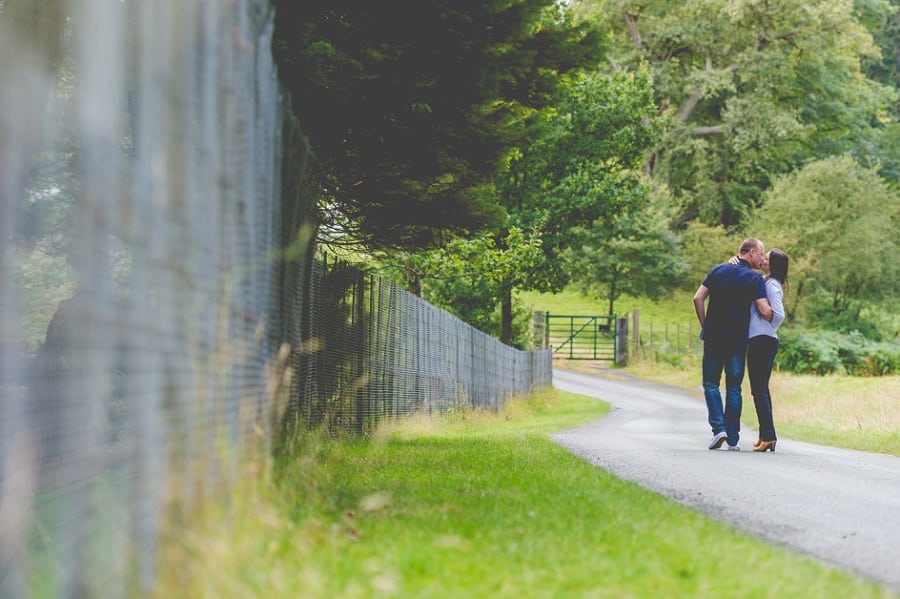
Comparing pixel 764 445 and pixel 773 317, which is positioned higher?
pixel 773 317

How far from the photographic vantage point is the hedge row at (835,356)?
33.8 metres

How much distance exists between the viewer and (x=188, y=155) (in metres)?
3.91

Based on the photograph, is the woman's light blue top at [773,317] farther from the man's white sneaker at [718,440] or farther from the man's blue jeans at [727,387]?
the man's white sneaker at [718,440]

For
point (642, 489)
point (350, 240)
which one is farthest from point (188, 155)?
point (350, 240)

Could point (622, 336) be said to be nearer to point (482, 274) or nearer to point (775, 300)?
point (482, 274)

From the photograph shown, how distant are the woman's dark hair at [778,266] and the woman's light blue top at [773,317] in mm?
93

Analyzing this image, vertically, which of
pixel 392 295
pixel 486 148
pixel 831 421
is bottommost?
pixel 831 421

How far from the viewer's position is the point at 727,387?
36.1ft

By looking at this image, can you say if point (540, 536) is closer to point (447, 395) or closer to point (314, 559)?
point (314, 559)

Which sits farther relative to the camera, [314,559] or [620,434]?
[620,434]

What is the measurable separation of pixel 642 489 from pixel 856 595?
3.09 metres

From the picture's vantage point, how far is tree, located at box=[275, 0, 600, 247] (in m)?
6.57

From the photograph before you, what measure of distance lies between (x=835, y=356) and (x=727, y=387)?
2460 centimetres

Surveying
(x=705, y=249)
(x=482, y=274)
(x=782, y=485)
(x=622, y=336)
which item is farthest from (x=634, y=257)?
(x=782, y=485)
